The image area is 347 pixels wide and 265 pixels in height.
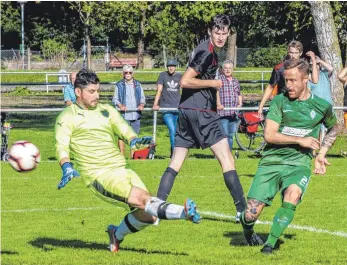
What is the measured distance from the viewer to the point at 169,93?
750 inches

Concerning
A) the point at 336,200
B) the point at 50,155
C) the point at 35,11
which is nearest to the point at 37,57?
the point at 35,11

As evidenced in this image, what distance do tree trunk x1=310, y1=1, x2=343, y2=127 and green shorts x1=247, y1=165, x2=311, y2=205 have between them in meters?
15.7

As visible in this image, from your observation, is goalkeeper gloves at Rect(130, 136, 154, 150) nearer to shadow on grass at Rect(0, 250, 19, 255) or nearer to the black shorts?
shadow on grass at Rect(0, 250, 19, 255)

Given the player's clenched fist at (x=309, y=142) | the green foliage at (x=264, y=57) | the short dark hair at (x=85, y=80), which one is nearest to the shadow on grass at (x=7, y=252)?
the short dark hair at (x=85, y=80)

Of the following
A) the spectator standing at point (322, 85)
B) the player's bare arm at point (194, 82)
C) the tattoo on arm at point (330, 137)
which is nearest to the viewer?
the tattoo on arm at point (330, 137)

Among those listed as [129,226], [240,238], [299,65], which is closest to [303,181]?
[299,65]

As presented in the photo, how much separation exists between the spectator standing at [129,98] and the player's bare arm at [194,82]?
802cm

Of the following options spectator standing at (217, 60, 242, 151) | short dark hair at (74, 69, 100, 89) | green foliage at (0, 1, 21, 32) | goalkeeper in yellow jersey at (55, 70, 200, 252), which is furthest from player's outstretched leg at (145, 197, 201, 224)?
green foliage at (0, 1, 21, 32)

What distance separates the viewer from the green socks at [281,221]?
343 inches

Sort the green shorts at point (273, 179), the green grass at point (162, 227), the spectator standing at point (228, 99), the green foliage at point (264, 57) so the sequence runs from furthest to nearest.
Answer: the green foliage at point (264, 57) → the spectator standing at point (228, 99) → the green shorts at point (273, 179) → the green grass at point (162, 227)

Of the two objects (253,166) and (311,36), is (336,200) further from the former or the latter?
(311,36)

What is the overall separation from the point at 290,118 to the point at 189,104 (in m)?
1.92

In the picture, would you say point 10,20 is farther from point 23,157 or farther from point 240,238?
point 23,157

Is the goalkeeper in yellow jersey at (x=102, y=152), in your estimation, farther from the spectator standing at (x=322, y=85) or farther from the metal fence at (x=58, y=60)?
the metal fence at (x=58, y=60)
